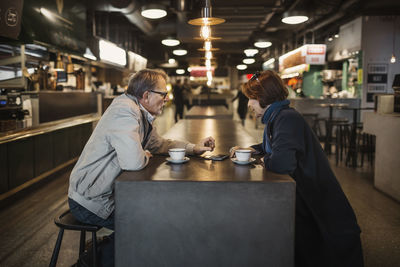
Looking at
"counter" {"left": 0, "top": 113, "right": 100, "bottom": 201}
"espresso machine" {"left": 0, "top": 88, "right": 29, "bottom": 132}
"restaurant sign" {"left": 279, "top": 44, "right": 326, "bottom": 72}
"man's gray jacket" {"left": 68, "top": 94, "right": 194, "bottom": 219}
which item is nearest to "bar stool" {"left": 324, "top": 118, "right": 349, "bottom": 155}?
"restaurant sign" {"left": 279, "top": 44, "right": 326, "bottom": 72}

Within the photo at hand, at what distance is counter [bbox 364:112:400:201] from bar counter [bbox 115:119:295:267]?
340 cm

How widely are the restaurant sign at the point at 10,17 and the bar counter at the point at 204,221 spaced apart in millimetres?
3369

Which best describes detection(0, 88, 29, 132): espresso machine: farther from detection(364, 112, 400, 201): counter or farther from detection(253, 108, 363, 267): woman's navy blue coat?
detection(364, 112, 400, 201): counter

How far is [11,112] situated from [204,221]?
3.95m

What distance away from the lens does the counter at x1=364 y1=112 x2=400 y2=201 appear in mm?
4496

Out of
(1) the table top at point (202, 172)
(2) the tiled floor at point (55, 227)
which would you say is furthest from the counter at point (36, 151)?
(1) the table top at point (202, 172)

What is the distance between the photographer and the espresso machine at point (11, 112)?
4.55 metres

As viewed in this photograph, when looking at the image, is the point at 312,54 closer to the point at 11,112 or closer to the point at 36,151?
the point at 36,151

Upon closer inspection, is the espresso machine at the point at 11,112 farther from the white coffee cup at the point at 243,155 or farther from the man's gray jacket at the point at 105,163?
the white coffee cup at the point at 243,155

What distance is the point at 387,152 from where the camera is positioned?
4.69 meters

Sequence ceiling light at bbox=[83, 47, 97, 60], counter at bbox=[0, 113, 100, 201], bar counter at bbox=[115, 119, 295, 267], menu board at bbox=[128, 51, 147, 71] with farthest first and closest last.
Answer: menu board at bbox=[128, 51, 147, 71] < ceiling light at bbox=[83, 47, 97, 60] < counter at bbox=[0, 113, 100, 201] < bar counter at bbox=[115, 119, 295, 267]

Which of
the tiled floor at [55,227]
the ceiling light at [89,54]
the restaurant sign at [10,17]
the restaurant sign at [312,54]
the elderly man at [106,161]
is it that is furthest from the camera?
the restaurant sign at [312,54]

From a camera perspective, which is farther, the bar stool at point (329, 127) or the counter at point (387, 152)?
the bar stool at point (329, 127)

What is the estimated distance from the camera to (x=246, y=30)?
345 inches
